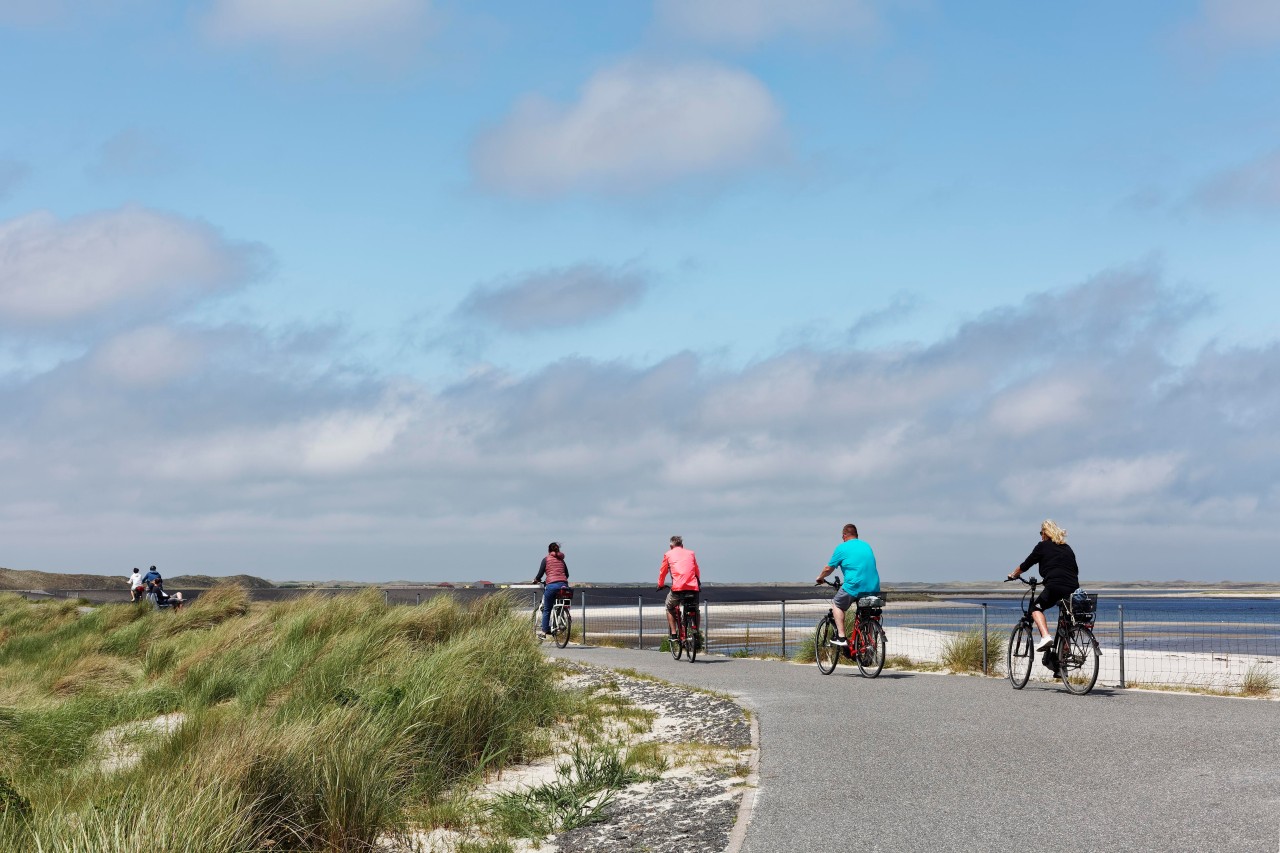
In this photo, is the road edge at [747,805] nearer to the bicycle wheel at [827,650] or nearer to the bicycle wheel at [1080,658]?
the bicycle wheel at [1080,658]

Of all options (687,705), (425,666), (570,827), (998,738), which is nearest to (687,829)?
(570,827)

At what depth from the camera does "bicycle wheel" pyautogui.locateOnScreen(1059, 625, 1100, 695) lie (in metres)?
14.5

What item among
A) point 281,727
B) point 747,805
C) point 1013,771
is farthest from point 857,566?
point 281,727

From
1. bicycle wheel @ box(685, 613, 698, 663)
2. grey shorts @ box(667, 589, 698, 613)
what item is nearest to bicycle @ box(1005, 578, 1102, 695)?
grey shorts @ box(667, 589, 698, 613)

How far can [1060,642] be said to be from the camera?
14797 mm

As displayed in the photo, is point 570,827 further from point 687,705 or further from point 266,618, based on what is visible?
point 266,618

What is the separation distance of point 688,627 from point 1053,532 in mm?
7796

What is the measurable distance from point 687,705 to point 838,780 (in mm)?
5521

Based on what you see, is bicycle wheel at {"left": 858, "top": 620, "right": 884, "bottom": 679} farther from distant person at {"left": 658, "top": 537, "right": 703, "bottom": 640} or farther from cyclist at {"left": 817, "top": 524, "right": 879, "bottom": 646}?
distant person at {"left": 658, "top": 537, "right": 703, "bottom": 640}

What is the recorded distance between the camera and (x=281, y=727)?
9.34 meters

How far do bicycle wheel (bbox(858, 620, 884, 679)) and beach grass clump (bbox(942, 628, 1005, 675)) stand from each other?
179 cm

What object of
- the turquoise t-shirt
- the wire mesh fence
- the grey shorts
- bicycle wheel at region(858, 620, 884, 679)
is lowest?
the wire mesh fence

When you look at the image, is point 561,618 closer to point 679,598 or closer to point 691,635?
point 691,635

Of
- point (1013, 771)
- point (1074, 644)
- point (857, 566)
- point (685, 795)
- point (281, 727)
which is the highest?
point (857, 566)
